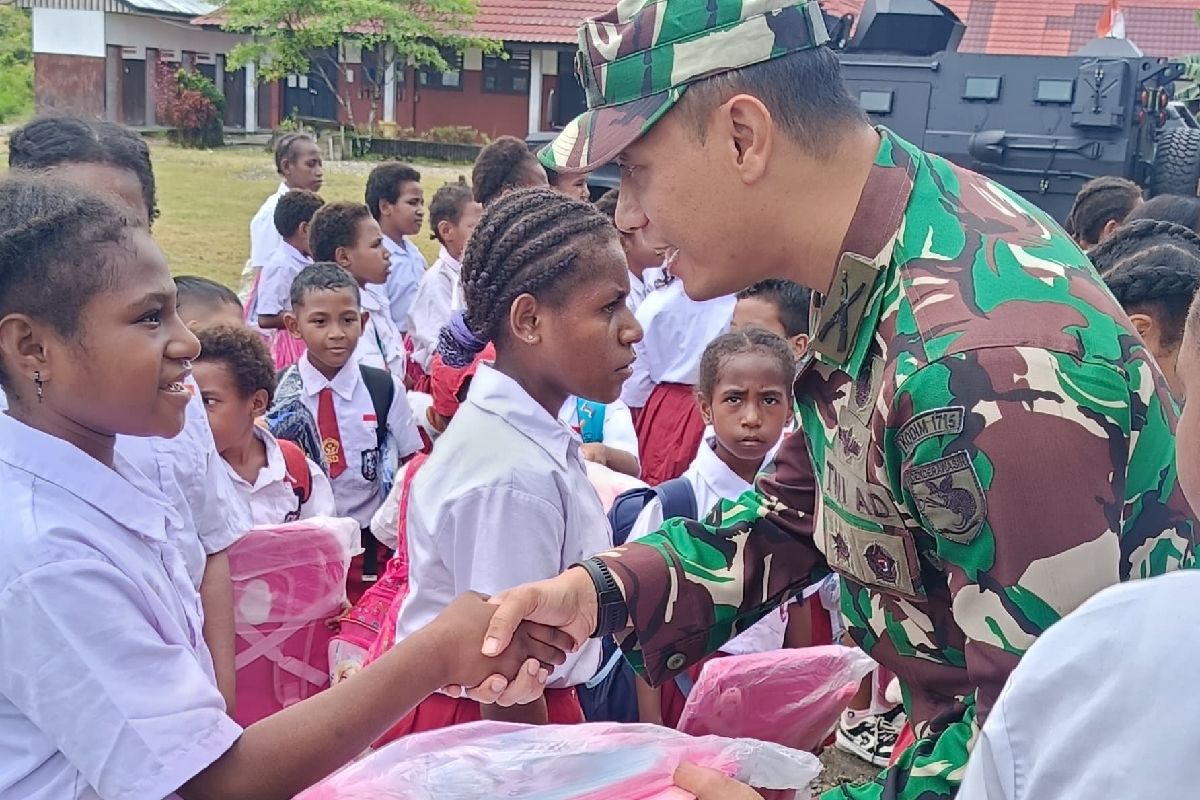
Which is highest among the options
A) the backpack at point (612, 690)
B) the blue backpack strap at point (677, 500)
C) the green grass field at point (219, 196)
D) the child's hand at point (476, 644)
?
the child's hand at point (476, 644)

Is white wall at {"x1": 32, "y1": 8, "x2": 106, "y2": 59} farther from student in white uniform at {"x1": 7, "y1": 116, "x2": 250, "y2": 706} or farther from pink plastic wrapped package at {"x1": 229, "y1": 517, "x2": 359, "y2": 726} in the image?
pink plastic wrapped package at {"x1": 229, "y1": 517, "x2": 359, "y2": 726}

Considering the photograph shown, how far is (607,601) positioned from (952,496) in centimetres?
81

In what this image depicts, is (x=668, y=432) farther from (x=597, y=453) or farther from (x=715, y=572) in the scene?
(x=715, y=572)

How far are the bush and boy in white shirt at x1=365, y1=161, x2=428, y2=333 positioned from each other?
77.1 feet

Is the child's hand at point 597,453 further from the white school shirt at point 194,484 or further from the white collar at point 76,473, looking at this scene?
the white collar at point 76,473

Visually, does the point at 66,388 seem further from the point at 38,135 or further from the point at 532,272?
the point at 38,135

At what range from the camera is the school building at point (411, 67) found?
25.4 metres

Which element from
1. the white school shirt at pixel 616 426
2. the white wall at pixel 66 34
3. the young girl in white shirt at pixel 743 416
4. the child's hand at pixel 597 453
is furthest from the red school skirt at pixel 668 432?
the white wall at pixel 66 34

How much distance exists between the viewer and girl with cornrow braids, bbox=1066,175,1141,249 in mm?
6090

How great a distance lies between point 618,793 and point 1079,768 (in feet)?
3.98

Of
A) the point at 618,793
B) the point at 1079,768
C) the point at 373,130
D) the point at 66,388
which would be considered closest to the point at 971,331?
the point at 1079,768

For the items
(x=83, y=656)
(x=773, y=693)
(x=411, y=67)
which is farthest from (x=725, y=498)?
(x=411, y=67)

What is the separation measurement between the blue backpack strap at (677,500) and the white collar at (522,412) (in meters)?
0.77

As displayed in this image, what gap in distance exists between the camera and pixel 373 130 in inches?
1122
